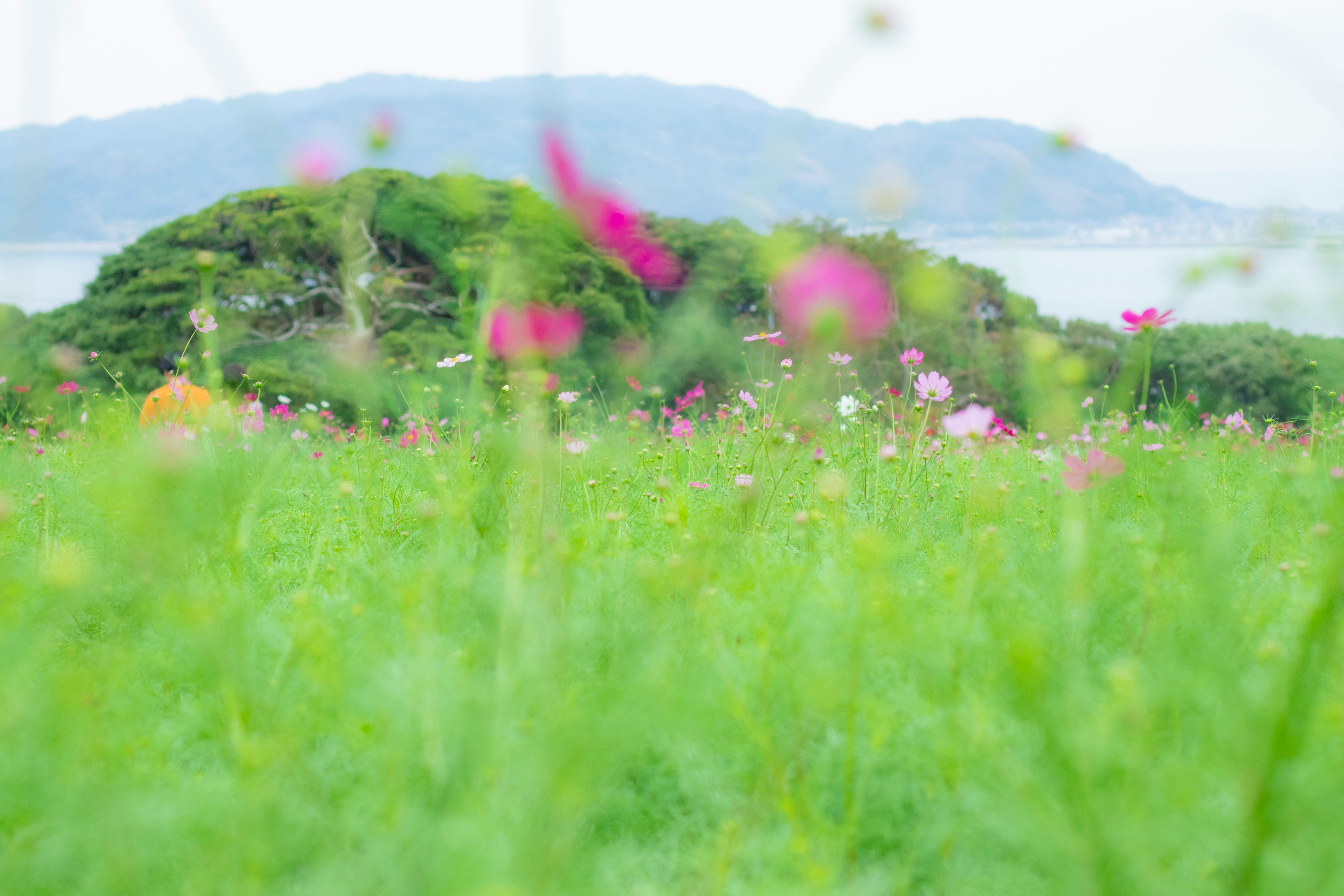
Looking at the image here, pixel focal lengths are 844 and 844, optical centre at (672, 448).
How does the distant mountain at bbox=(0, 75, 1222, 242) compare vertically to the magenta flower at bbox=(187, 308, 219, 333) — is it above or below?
above

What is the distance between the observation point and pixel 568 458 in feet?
7.75

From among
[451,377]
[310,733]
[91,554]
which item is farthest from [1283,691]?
[451,377]

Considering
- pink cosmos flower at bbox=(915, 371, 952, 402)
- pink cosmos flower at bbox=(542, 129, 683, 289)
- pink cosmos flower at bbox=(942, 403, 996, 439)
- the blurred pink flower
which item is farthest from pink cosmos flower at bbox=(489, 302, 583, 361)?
pink cosmos flower at bbox=(915, 371, 952, 402)

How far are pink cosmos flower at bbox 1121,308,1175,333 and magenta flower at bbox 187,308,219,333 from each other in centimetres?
172

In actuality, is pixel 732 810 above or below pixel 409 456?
below

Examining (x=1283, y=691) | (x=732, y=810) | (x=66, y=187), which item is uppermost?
(x=66, y=187)

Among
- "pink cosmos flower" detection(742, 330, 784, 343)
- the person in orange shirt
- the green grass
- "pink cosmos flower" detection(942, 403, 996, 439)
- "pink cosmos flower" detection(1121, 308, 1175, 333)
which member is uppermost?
"pink cosmos flower" detection(1121, 308, 1175, 333)

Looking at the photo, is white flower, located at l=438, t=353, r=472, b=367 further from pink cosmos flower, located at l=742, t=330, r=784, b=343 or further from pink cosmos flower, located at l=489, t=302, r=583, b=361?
pink cosmos flower, located at l=742, t=330, r=784, b=343

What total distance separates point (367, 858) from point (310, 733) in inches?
12.4

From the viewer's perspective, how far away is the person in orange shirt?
2.14 meters

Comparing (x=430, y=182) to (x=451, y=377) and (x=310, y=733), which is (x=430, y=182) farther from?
(x=310, y=733)

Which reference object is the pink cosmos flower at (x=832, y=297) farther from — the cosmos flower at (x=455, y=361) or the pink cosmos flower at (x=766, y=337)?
the pink cosmos flower at (x=766, y=337)

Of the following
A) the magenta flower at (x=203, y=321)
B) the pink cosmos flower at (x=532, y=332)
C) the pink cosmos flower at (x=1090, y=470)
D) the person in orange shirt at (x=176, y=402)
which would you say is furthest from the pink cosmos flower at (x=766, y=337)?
the person in orange shirt at (x=176, y=402)

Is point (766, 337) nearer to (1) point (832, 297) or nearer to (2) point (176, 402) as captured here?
(1) point (832, 297)
